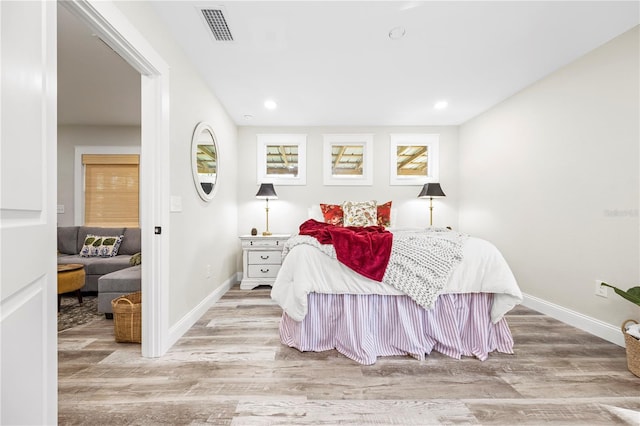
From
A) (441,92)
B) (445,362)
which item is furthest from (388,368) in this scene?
(441,92)

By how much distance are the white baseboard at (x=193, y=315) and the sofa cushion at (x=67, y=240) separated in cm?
240

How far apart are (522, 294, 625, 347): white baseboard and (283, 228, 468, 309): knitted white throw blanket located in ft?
4.74

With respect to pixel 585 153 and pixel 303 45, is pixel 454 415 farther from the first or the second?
pixel 303 45

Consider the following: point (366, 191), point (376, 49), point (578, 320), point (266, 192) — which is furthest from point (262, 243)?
point (578, 320)

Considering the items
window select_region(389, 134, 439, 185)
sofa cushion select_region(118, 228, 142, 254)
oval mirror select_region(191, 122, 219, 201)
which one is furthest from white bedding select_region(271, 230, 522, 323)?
sofa cushion select_region(118, 228, 142, 254)

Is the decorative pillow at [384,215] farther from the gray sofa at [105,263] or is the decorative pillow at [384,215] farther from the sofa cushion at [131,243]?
the sofa cushion at [131,243]

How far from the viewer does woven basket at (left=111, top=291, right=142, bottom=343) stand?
2170 millimetres

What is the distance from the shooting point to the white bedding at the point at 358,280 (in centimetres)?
206

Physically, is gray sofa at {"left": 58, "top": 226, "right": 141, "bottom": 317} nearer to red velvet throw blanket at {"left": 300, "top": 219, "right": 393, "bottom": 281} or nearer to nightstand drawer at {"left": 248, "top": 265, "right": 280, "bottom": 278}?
nightstand drawer at {"left": 248, "top": 265, "right": 280, "bottom": 278}

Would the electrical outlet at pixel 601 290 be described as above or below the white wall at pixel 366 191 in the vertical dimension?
below

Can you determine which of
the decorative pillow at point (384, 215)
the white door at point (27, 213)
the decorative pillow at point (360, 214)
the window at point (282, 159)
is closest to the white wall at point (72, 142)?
the window at point (282, 159)

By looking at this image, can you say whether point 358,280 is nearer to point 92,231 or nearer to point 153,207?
point 153,207

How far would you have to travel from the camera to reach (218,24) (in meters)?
2.12

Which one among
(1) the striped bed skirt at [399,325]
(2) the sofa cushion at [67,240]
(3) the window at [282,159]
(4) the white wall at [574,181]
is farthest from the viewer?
(3) the window at [282,159]
